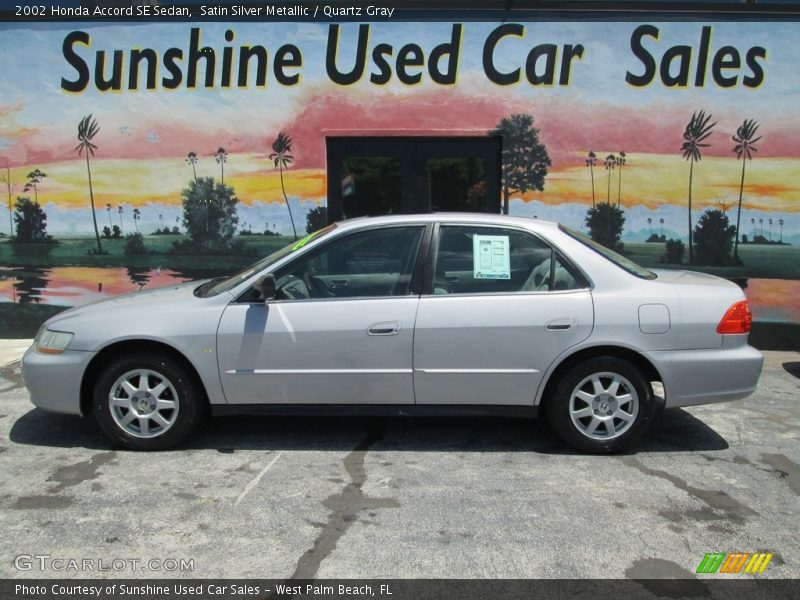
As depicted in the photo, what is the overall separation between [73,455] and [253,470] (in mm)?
1281

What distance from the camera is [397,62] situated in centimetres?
846

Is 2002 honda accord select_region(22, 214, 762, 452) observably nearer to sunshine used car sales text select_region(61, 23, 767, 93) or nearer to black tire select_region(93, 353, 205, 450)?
black tire select_region(93, 353, 205, 450)

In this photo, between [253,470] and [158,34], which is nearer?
[253,470]

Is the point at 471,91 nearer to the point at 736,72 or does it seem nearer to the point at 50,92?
the point at 736,72

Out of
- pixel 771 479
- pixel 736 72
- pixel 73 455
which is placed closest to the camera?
pixel 771 479

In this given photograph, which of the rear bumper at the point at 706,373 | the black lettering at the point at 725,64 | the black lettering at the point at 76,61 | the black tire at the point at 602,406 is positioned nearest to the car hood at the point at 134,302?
the black tire at the point at 602,406

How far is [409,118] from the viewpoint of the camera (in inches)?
335

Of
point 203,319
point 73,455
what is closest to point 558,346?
point 203,319

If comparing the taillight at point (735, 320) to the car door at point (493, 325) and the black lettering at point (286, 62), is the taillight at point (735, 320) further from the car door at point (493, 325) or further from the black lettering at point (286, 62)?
the black lettering at point (286, 62)

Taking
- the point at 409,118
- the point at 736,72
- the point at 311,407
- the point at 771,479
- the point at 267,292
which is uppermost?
the point at 736,72

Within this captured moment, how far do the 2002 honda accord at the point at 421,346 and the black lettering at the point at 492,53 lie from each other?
13.4 ft

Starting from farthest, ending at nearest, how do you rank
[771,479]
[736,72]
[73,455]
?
[736,72] → [73,455] → [771,479]

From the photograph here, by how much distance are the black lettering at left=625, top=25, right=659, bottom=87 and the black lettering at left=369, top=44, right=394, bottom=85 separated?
8.96ft

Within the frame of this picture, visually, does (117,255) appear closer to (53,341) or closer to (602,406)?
(53,341)
